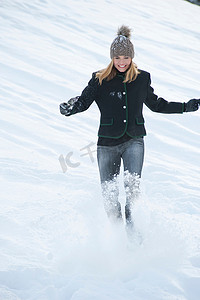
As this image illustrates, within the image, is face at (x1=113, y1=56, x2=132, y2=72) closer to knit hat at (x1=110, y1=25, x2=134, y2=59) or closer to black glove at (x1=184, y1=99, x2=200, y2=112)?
knit hat at (x1=110, y1=25, x2=134, y2=59)

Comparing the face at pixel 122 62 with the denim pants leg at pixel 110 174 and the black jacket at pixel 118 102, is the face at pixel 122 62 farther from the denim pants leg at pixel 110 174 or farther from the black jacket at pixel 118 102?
the denim pants leg at pixel 110 174

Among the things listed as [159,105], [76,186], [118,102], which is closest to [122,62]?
[118,102]

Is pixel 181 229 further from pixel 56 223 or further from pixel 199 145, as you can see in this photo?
pixel 199 145

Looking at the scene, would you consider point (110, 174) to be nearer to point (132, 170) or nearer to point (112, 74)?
point (132, 170)

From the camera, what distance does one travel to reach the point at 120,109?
10.4 feet

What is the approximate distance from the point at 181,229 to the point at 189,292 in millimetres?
948

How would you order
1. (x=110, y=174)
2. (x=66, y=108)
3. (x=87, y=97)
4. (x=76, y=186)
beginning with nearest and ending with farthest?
1. (x=66, y=108)
2. (x=87, y=97)
3. (x=110, y=174)
4. (x=76, y=186)

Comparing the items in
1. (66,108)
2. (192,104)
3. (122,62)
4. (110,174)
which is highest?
(122,62)

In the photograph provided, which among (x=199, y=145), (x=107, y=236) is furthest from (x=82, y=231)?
(x=199, y=145)

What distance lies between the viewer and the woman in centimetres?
317

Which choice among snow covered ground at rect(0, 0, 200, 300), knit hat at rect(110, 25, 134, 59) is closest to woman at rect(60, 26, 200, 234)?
knit hat at rect(110, 25, 134, 59)

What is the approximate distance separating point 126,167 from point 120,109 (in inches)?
20.1

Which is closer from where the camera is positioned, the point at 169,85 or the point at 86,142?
the point at 86,142

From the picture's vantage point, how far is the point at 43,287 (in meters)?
2.87
